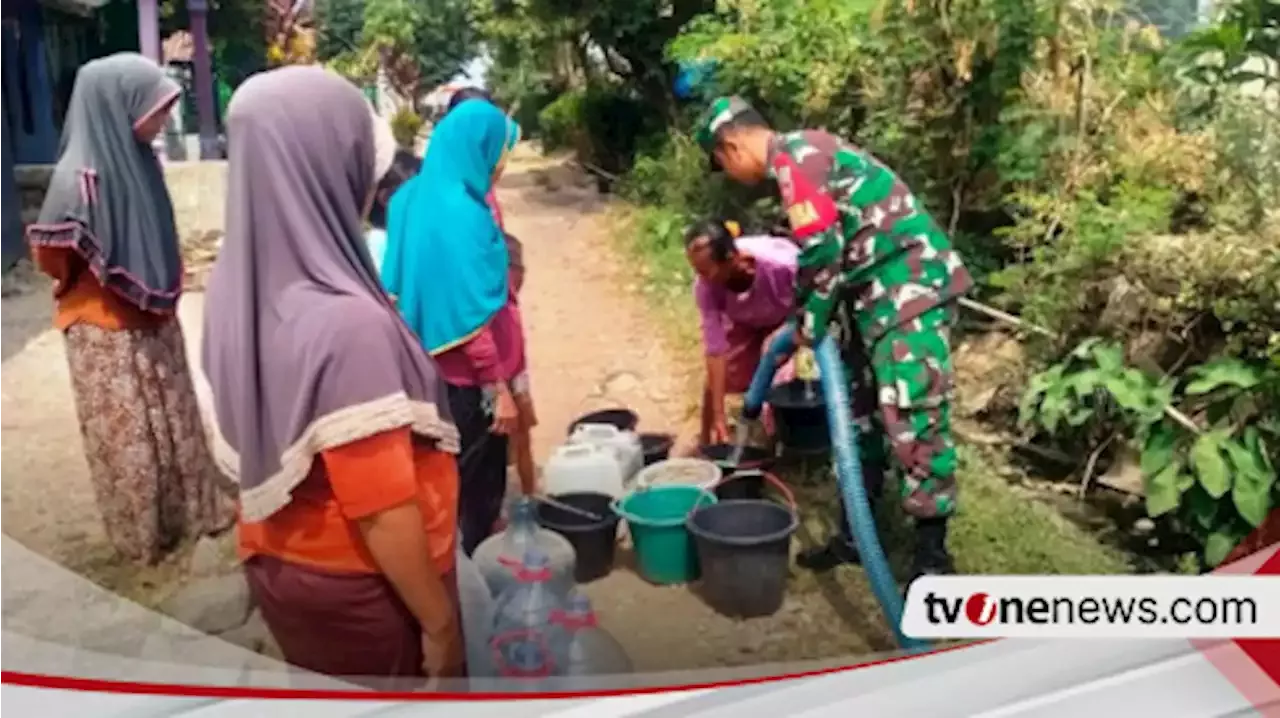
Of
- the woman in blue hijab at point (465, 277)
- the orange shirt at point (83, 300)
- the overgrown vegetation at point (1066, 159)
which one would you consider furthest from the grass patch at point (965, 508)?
the orange shirt at point (83, 300)

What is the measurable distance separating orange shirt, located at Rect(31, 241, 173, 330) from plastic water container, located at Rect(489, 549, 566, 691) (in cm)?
30

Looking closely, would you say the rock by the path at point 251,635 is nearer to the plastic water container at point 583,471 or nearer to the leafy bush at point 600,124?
the plastic water container at point 583,471

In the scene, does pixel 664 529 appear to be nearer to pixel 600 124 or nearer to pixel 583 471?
pixel 583 471

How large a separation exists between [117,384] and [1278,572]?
928mm

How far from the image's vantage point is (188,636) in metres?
0.89

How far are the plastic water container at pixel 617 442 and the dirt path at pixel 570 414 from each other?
0.01 metres

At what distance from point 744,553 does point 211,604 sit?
382 millimetres

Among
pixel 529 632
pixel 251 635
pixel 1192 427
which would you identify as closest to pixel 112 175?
pixel 251 635

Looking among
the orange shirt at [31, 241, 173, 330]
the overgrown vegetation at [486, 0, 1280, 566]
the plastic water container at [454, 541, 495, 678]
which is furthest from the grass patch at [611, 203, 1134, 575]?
the orange shirt at [31, 241, 173, 330]

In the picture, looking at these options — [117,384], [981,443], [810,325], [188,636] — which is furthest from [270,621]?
[981,443]

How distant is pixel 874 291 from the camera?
973 mm

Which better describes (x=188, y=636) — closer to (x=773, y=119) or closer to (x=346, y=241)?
(x=346, y=241)

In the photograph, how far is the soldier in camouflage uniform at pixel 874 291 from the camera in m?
0.93

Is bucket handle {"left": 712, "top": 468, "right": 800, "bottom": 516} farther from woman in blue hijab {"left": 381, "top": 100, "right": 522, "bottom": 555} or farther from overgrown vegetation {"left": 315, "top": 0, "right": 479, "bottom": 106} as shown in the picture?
overgrown vegetation {"left": 315, "top": 0, "right": 479, "bottom": 106}
